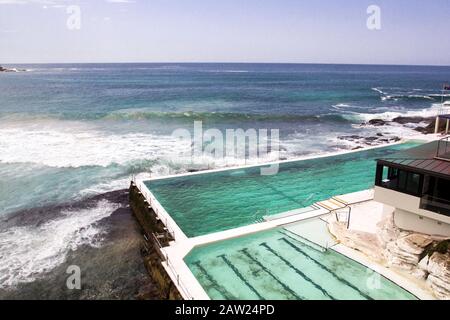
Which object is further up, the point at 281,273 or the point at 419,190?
the point at 419,190

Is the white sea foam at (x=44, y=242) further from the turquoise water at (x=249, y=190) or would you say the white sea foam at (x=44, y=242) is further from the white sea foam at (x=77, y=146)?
the white sea foam at (x=77, y=146)

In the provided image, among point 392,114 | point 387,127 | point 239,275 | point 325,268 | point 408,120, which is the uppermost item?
point 392,114

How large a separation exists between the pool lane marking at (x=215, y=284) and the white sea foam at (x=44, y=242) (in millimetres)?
6175

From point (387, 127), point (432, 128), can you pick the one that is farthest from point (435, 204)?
point (387, 127)

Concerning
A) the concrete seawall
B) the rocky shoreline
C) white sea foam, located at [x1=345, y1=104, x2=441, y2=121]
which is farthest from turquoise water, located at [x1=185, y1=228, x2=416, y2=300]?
white sea foam, located at [x1=345, y1=104, x2=441, y2=121]

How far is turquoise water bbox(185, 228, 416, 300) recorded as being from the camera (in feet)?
35.0

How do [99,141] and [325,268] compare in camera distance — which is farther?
[99,141]

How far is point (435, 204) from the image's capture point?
34.7 ft

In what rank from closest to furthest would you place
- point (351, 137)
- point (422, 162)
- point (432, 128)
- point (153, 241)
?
point (422, 162)
point (153, 241)
point (351, 137)
point (432, 128)

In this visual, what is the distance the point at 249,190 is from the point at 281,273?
26.6 feet

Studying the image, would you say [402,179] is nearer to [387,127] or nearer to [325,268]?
[325,268]

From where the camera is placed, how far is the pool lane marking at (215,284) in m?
10.7

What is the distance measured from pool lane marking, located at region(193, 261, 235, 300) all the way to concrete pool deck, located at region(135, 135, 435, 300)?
1.49ft

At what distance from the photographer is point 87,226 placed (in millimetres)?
17312
